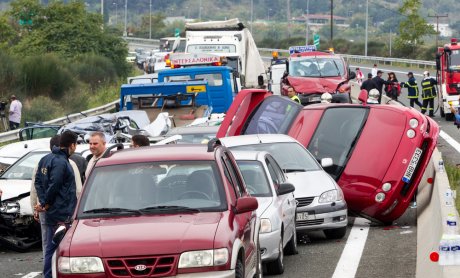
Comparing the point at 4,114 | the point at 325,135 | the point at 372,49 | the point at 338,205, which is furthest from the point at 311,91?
the point at 372,49

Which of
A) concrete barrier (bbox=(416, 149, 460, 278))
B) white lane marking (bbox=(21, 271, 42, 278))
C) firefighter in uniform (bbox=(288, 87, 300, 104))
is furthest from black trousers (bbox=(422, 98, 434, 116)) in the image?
white lane marking (bbox=(21, 271, 42, 278))

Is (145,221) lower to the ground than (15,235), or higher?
higher

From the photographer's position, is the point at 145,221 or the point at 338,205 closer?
the point at 145,221

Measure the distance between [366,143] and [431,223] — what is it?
4.08 meters

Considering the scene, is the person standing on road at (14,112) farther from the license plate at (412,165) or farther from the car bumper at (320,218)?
the car bumper at (320,218)

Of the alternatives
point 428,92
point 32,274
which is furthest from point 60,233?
point 428,92

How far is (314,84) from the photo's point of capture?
3762cm

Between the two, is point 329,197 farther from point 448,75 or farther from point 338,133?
point 448,75

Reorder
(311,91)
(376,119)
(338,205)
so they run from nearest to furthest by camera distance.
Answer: (338,205) → (376,119) → (311,91)

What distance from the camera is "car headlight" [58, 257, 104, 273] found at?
9.36m

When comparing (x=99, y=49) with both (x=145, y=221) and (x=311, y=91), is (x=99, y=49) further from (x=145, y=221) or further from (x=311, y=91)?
(x=145, y=221)

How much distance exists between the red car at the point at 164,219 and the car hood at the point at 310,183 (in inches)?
188

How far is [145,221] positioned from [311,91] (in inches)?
1087

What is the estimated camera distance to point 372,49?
11588 centimetres
